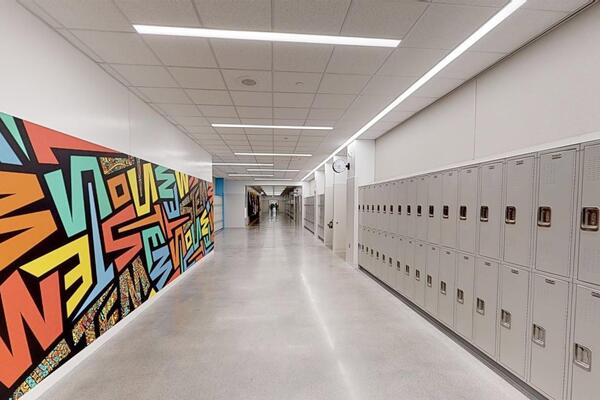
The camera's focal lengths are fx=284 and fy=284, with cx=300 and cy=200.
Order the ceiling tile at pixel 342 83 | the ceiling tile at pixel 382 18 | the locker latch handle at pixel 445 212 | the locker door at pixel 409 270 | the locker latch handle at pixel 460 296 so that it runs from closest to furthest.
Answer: the ceiling tile at pixel 382 18 → the locker latch handle at pixel 460 296 → the ceiling tile at pixel 342 83 → the locker latch handle at pixel 445 212 → the locker door at pixel 409 270

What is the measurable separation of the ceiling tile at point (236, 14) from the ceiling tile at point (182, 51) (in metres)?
0.35

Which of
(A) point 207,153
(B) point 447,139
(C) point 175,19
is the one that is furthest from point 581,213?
(A) point 207,153

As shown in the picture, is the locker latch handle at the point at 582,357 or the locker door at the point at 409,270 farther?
the locker door at the point at 409,270

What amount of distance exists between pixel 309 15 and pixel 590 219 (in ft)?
8.17

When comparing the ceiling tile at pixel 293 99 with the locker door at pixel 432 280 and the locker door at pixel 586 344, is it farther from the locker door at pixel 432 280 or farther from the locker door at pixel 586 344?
the locker door at pixel 586 344

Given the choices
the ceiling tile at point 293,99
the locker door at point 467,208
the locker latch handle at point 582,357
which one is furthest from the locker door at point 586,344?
the ceiling tile at point 293,99

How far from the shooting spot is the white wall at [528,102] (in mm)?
2236

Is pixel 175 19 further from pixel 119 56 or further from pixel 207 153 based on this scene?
pixel 207 153

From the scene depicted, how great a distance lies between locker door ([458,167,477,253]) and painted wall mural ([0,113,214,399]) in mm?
3968

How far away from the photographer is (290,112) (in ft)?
15.1

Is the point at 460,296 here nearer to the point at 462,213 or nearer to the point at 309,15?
the point at 462,213

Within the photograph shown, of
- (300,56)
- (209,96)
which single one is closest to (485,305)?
(300,56)

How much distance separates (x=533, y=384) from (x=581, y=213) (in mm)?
1394

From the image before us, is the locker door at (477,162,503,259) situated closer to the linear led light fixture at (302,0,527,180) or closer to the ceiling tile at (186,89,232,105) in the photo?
the linear led light fixture at (302,0,527,180)
